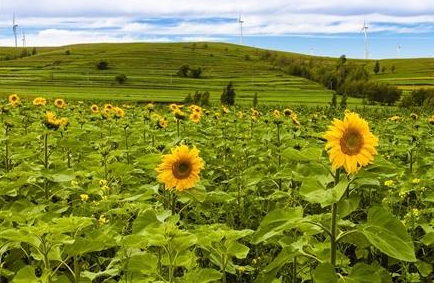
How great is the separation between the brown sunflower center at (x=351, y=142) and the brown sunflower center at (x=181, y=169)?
1231 millimetres

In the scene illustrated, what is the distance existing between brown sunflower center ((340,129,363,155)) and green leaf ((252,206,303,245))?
41cm

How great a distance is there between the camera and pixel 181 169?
12.8 feet

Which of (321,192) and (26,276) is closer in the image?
(321,192)

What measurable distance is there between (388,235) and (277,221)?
51cm

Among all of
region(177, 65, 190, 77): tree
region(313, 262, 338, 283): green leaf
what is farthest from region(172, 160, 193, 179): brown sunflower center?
region(177, 65, 190, 77): tree

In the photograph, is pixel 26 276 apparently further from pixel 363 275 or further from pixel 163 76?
pixel 163 76

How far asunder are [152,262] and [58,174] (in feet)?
5.19

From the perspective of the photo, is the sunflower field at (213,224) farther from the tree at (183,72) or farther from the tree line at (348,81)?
the tree at (183,72)

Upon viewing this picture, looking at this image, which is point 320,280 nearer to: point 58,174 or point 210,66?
point 58,174

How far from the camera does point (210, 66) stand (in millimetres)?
114188

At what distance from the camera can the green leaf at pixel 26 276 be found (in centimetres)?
293

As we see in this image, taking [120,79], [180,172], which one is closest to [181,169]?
[180,172]

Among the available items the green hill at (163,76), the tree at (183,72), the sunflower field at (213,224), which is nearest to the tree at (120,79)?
the green hill at (163,76)

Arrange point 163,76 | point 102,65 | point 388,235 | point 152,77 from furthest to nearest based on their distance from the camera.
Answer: point 102,65
point 163,76
point 152,77
point 388,235
